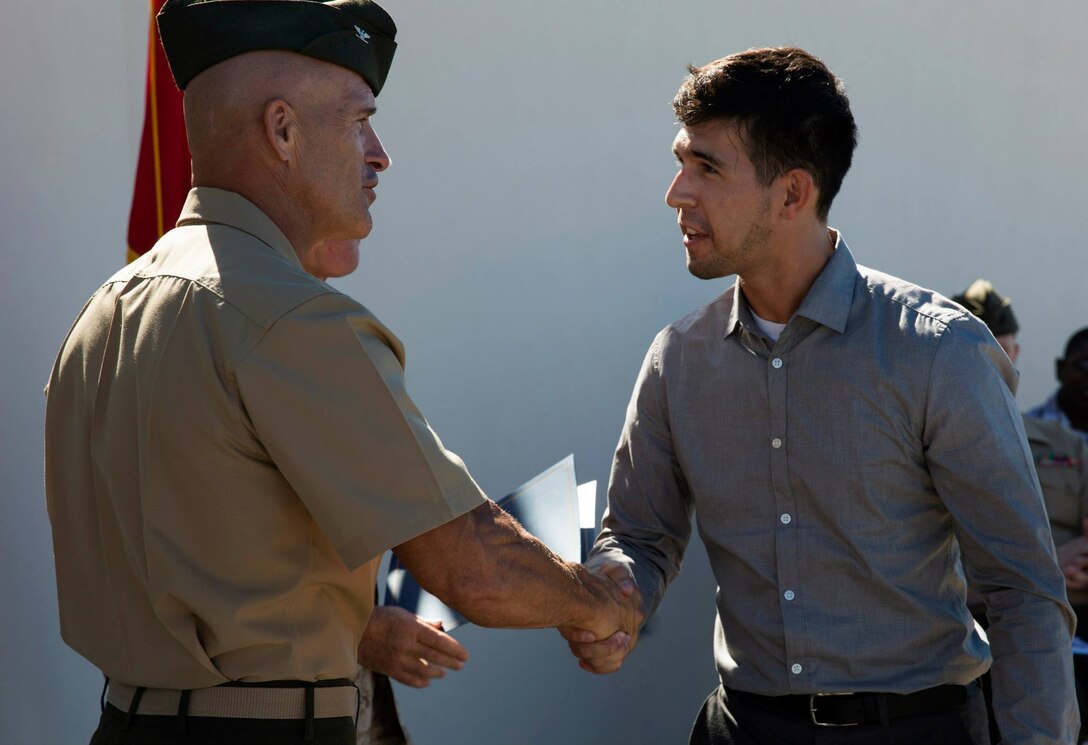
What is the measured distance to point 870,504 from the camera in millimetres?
2469

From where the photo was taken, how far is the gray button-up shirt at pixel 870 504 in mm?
2328

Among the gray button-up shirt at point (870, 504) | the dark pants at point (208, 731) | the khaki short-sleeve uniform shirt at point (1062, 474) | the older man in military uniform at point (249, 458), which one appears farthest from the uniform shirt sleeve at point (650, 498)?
the khaki short-sleeve uniform shirt at point (1062, 474)

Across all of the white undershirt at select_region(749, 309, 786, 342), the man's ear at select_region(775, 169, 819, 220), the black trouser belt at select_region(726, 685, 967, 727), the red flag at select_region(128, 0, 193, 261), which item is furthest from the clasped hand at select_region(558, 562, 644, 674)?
the red flag at select_region(128, 0, 193, 261)

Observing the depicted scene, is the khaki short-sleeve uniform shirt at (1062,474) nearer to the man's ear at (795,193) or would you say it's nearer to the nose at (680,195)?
the man's ear at (795,193)

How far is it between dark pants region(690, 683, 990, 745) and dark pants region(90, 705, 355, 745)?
1.03 m

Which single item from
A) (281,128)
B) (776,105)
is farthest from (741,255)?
(281,128)

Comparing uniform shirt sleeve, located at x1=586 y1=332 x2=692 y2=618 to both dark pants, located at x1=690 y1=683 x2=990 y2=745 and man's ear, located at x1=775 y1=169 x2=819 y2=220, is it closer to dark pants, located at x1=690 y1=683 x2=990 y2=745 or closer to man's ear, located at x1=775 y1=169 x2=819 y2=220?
dark pants, located at x1=690 y1=683 x2=990 y2=745

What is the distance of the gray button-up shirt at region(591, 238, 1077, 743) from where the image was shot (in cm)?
233

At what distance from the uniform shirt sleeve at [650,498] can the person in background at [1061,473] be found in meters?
2.15

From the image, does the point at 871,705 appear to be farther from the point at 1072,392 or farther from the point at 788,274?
the point at 1072,392

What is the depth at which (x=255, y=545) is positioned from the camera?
70.8 inches

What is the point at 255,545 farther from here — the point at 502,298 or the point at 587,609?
the point at 502,298

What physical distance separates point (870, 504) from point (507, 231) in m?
1.76

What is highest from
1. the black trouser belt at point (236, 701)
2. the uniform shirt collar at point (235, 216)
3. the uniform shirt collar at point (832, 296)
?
the uniform shirt collar at point (235, 216)
